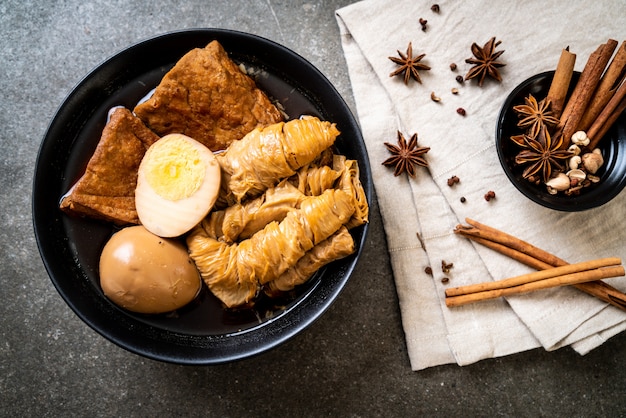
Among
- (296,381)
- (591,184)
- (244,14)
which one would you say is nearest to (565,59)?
(591,184)

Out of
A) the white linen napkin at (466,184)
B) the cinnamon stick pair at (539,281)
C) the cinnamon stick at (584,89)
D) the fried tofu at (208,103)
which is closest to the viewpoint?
the fried tofu at (208,103)

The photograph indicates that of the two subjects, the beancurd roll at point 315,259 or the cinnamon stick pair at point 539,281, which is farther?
the cinnamon stick pair at point 539,281

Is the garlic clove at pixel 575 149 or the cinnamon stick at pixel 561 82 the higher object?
the cinnamon stick at pixel 561 82

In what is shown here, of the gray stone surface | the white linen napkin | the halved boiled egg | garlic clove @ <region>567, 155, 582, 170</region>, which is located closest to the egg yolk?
the halved boiled egg

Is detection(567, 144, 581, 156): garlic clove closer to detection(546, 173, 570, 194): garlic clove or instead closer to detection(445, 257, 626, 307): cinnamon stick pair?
detection(546, 173, 570, 194): garlic clove

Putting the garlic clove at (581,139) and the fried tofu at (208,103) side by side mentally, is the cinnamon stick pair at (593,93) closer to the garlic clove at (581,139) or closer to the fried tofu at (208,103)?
the garlic clove at (581,139)

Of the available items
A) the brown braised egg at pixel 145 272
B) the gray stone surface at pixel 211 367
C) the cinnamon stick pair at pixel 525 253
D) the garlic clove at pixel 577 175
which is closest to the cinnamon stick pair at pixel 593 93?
the garlic clove at pixel 577 175

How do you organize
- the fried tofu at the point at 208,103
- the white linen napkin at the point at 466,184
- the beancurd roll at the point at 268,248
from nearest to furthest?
the beancurd roll at the point at 268,248 → the fried tofu at the point at 208,103 → the white linen napkin at the point at 466,184

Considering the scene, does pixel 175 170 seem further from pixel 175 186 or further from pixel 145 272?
pixel 145 272
